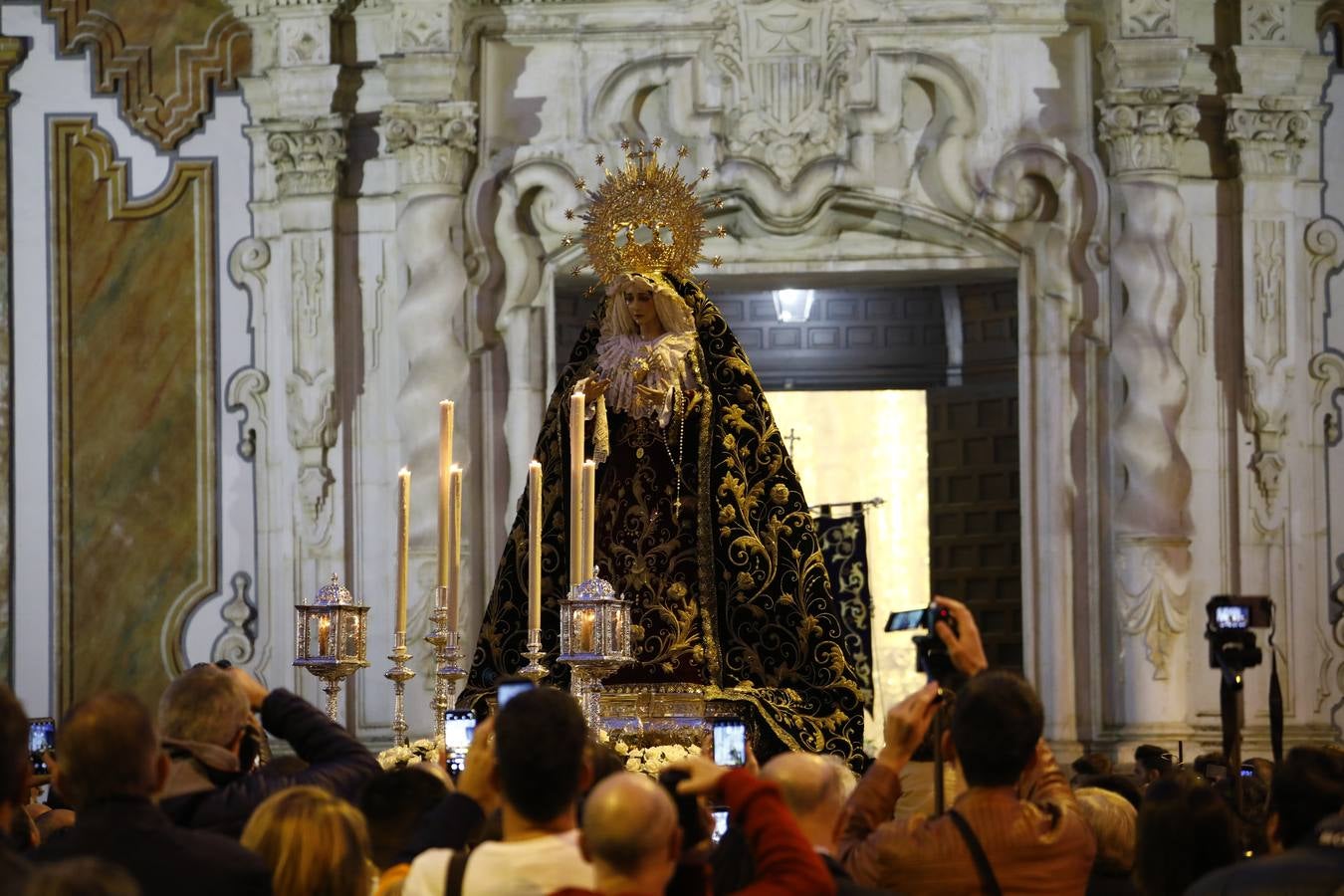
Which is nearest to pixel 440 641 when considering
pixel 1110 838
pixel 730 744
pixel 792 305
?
pixel 730 744

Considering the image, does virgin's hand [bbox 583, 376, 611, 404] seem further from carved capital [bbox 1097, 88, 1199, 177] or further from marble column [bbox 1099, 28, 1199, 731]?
carved capital [bbox 1097, 88, 1199, 177]

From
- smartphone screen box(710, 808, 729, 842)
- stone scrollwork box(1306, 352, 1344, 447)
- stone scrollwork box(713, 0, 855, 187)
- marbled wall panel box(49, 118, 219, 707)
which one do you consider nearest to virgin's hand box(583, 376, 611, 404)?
smartphone screen box(710, 808, 729, 842)

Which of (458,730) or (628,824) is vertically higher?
(628,824)

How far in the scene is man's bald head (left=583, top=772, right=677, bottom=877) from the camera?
309cm

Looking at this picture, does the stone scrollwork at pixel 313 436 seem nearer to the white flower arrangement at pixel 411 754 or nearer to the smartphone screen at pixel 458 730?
the white flower arrangement at pixel 411 754

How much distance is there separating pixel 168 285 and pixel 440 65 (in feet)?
5.21

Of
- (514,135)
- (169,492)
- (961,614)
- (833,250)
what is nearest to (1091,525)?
(833,250)

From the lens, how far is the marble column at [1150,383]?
386 inches

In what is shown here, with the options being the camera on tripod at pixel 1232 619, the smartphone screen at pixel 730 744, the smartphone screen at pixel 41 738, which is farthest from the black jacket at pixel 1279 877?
the smartphone screen at pixel 41 738

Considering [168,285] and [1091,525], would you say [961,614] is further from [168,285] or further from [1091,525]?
[168,285]

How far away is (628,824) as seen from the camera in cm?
310

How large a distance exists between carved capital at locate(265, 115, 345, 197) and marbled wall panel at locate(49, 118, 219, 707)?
436mm

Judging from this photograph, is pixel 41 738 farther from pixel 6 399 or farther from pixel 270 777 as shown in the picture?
pixel 270 777

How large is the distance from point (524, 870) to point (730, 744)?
2.04 metres
